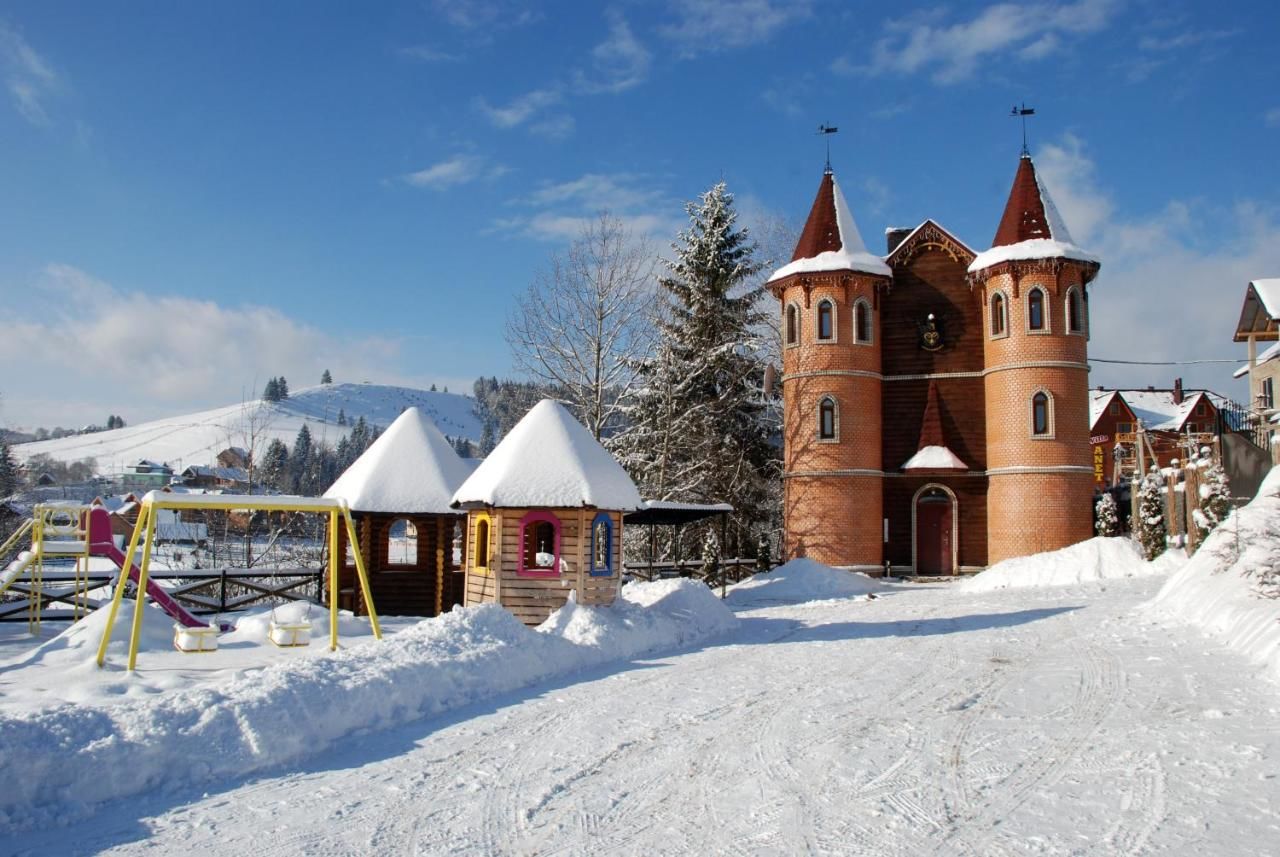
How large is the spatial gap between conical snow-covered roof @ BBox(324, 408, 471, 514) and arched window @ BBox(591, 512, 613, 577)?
405 centimetres

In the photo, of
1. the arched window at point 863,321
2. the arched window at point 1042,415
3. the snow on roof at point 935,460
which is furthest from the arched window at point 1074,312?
the arched window at point 863,321

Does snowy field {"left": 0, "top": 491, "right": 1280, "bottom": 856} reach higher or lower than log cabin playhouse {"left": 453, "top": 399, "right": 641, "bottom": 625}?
lower

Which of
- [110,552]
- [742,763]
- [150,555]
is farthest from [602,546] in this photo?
[110,552]

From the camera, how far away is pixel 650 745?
8.21m

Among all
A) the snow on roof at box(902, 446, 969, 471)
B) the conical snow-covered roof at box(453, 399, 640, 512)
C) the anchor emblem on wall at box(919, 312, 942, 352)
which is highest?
the anchor emblem on wall at box(919, 312, 942, 352)

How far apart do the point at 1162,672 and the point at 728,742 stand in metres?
5.71

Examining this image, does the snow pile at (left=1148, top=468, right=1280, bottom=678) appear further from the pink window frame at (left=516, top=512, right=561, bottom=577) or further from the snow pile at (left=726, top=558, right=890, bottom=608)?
the pink window frame at (left=516, top=512, right=561, bottom=577)

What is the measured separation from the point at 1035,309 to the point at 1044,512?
5851mm

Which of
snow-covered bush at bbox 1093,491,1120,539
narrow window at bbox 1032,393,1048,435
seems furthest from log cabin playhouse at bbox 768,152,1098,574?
snow-covered bush at bbox 1093,491,1120,539

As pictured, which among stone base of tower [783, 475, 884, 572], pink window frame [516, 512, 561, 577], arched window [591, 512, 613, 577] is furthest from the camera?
stone base of tower [783, 475, 884, 572]

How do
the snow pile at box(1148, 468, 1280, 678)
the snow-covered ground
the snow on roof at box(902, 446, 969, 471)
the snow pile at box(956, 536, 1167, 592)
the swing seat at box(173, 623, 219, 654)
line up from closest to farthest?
the snow-covered ground < the snow pile at box(1148, 468, 1280, 678) < the swing seat at box(173, 623, 219, 654) < the snow pile at box(956, 536, 1167, 592) < the snow on roof at box(902, 446, 969, 471)

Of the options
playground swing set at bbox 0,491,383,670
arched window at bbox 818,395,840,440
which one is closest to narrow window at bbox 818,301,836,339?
arched window at bbox 818,395,840,440

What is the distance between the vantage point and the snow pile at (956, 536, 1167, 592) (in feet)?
76.1

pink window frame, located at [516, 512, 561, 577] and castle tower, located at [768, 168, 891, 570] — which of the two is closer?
pink window frame, located at [516, 512, 561, 577]
